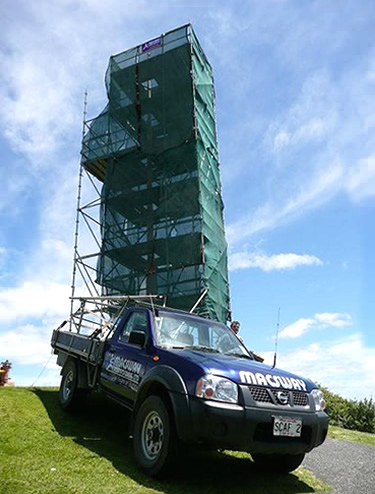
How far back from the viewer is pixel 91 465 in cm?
452

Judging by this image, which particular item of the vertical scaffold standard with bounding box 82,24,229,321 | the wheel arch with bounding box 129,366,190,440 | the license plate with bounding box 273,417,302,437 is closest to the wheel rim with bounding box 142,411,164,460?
the wheel arch with bounding box 129,366,190,440

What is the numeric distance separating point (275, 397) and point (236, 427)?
585 mm

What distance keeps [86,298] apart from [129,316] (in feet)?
7.01

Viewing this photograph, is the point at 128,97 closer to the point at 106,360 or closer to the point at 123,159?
the point at 123,159

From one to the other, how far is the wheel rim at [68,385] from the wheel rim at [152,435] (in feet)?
8.66

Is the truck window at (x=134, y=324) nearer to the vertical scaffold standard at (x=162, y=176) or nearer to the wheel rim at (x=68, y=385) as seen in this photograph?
the wheel rim at (x=68, y=385)

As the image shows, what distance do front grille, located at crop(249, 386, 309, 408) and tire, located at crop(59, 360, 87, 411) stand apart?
350 centimetres

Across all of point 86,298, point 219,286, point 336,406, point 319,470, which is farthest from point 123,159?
point 319,470

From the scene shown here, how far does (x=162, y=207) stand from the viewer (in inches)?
627

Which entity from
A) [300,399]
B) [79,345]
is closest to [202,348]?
[300,399]

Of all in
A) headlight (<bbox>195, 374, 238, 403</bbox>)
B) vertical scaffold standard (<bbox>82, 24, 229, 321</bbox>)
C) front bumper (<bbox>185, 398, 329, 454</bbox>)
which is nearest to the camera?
front bumper (<bbox>185, 398, 329, 454</bbox>)

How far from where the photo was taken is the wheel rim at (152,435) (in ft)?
14.4

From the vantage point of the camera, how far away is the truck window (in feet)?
18.7

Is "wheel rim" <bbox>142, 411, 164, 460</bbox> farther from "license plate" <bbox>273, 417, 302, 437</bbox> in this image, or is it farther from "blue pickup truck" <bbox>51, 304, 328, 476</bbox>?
"license plate" <bbox>273, 417, 302, 437</bbox>
